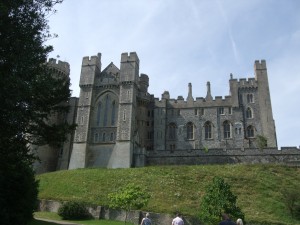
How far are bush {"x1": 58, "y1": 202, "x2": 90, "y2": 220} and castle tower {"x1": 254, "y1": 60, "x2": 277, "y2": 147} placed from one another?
32111 millimetres

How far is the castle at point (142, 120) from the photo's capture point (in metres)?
51.8

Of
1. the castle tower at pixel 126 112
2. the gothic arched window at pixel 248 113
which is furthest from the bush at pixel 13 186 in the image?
the gothic arched window at pixel 248 113

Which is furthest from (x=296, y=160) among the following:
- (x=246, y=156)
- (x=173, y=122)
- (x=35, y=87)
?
(x=35, y=87)

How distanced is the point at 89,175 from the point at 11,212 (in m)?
25.0

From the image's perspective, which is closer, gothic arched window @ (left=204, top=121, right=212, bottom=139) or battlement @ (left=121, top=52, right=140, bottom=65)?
battlement @ (left=121, top=52, right=140, bottom=65)

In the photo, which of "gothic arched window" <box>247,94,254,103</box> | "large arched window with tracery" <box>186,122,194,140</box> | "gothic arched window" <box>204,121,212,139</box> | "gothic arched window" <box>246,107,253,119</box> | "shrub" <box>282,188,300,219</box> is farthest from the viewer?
"large arched window with tracery" <box>186,122,194,140</box>

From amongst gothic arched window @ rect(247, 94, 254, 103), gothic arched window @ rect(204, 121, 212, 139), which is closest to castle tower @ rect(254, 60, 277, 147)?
gothic arched window @ rect(247, 94, 254, 103)

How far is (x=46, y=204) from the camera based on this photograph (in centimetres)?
3503

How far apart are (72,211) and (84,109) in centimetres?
2534

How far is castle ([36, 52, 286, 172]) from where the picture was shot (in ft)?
170

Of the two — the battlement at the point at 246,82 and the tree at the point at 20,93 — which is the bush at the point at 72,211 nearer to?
the tree at the point at 20,93

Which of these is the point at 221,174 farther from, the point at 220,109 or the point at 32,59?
the point at 32,59

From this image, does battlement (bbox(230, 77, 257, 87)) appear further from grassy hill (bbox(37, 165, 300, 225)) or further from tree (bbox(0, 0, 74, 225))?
tree (bbox(0, 0, 74, 225))

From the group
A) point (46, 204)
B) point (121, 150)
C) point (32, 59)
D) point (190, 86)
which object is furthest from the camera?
point (190, 86)
